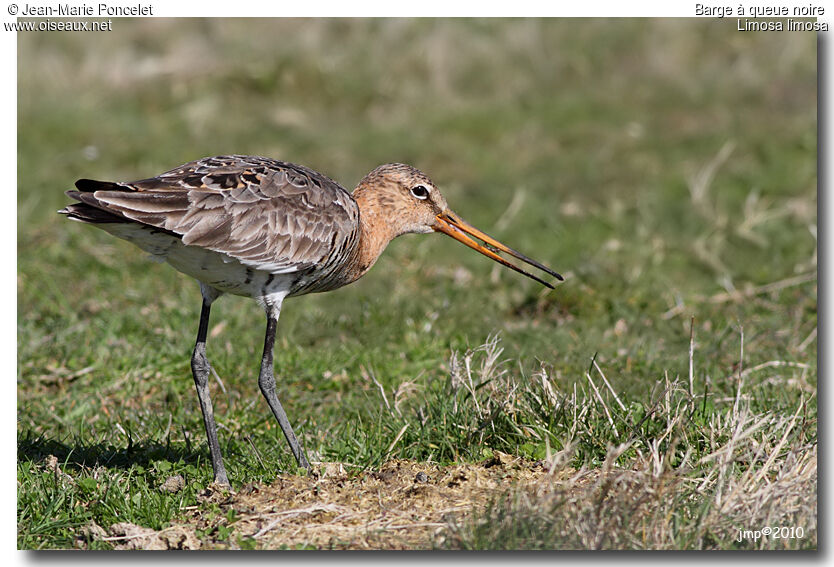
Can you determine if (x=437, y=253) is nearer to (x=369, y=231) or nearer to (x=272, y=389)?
(x=369, y=231)

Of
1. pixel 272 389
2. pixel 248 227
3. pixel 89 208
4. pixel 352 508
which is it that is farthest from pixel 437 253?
pixel 352 508

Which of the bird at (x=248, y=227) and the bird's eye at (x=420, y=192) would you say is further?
the bird's eye at (x=420, y=192)

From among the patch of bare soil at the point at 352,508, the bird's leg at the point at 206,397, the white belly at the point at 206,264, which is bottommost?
the patch of bare soil at the point at 352,508

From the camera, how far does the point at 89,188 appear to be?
5129 mm

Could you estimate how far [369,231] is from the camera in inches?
247

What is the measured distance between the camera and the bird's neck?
6.22m

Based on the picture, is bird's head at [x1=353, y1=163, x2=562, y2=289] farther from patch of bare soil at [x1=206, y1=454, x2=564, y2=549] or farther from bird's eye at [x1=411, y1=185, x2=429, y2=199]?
patch of bare soil at [x1=206, y1=454, x2=564, y2=549]

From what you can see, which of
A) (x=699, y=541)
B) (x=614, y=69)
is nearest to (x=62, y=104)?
(x=614, y=69)

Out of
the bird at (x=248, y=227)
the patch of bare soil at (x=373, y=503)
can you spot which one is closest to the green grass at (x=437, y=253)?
the patch of bare soil at (x=373, y=503)

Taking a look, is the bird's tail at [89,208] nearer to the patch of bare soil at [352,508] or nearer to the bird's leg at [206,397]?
the bird's leg at [206,397]

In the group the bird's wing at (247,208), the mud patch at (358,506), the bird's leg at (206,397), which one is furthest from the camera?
the bird's leg at (206,397)

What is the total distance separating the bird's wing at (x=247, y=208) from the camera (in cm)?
517

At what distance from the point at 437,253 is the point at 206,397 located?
438 centimetres

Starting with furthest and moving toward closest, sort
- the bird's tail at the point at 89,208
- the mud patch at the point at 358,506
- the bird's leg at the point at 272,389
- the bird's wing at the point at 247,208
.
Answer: the bird's leg at the point at 272,389, the bird's wing at the point at 247,208, the bird's tail at the point at 89,208, the mud patch at the point at 358,506
